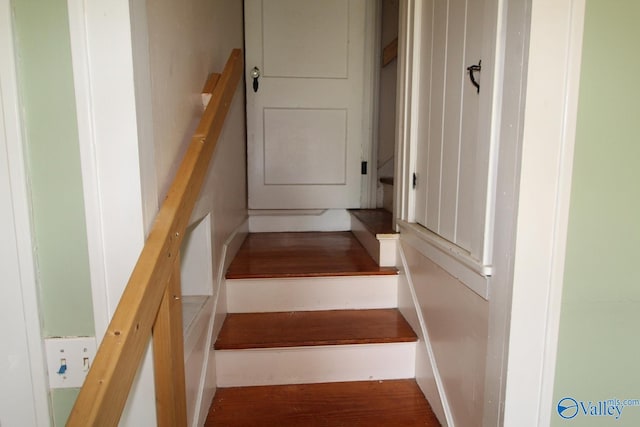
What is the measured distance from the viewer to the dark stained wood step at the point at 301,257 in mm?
1800

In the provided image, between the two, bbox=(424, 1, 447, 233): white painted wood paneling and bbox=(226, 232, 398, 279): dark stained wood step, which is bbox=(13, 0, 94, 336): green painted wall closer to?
bbox=(226, 232, 398, 279): dark stained wood step

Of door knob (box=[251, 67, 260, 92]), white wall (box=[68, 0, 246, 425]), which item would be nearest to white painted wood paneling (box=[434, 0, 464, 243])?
white wall (box=[68, 0, 246, 425])

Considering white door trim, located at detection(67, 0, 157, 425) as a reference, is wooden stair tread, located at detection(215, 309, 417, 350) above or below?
below

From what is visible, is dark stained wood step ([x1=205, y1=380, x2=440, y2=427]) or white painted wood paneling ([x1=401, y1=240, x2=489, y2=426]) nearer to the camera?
white painted wood paneling ([x1=401, y1=240, x2=489, y2=426])

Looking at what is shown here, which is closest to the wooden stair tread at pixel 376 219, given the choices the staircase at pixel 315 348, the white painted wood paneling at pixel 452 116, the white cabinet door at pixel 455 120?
the staircase at pixel 315 348

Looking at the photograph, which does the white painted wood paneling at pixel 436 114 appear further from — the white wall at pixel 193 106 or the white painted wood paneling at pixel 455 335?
the white wall at pixel 193 106

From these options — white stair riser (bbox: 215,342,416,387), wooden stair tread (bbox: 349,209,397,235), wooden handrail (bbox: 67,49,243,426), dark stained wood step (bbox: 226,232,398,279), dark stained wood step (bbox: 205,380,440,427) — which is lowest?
dark stained wood step (bbox: 205,380,440,427)

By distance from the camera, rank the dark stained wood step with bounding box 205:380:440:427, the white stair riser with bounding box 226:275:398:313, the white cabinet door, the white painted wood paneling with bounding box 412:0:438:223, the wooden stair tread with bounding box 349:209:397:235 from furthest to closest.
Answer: the wooden stair tread with bounding box 349:209:397:235, the white stair riser with bounding box 226:275:398:313, the white painted wood paneling with bounding box 412:0:438:223, the dark stained wood step with bounding box 205:380:440:427, the white cabinet door

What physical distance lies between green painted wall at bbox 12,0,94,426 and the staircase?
0.82 meters

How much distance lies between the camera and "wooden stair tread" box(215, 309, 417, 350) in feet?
5.05

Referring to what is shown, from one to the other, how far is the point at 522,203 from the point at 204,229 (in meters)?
1.07

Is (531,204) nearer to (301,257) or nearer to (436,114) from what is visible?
(436,114)

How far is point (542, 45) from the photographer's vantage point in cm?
84

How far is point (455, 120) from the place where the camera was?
128cm
